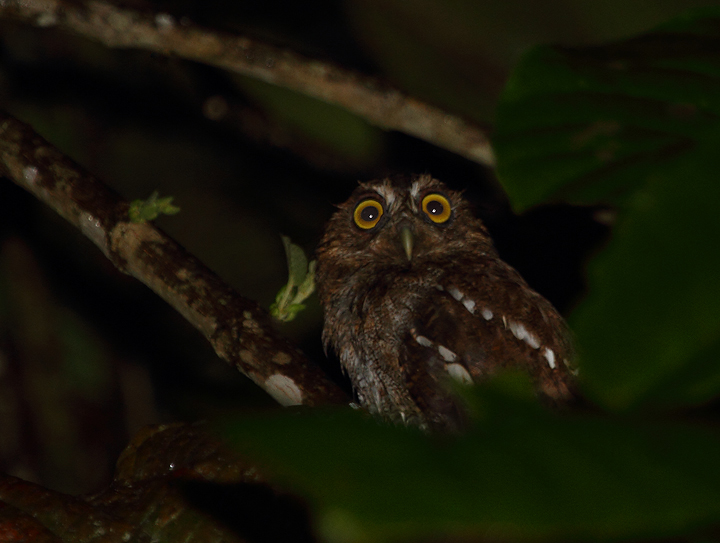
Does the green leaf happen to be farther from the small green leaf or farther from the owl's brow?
the owl's brow

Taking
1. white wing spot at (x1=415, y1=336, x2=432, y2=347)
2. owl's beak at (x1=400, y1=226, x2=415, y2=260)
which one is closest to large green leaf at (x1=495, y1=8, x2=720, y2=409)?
white wing spot at (x1=415, y1=336, x2=432, y2=347)

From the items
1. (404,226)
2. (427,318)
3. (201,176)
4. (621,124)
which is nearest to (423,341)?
(427,318)

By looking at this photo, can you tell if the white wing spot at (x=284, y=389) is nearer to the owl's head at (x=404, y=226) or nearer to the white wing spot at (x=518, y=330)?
the white wing spot at (x=518, y=330)

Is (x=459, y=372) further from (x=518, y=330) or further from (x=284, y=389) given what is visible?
(x=284, y=389)

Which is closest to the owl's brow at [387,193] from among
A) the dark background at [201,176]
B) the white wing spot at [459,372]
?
the dark background at [201,176]

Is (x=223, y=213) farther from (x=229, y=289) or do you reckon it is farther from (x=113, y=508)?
(x=113, y=508)

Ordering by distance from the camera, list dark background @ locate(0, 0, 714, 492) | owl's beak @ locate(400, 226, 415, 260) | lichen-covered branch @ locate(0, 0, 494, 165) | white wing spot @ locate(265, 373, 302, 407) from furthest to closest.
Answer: dark background @ locate(0, 0, 714, 492), owl's beak @ locate(400, 226, 415, 260), lichen-covered branch @ locate(0, 0, 494, 165), white wing spot @ locate(265, 373, 302, 407)
